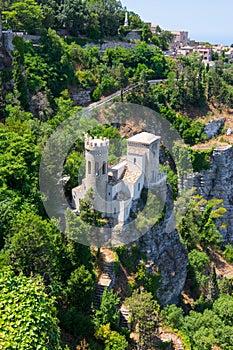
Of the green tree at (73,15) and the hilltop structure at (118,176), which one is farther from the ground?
the green tree at (73,15)

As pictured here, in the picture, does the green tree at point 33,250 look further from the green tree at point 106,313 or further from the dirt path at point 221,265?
the dirt path at point 221,265

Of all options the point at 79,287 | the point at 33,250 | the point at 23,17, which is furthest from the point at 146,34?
the point at 33,250

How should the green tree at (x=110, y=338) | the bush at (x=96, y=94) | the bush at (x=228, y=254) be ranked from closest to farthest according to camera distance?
1. the green tree at (x=110, y=338)
2. the bush at (x=228, y=254)
3. the bush at (x=96, y=94)

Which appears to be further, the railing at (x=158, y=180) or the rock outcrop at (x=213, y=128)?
the rock outcrop at (x=213, y=128)

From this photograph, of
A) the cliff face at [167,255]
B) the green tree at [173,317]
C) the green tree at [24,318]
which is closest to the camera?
the green tree at [24,318]

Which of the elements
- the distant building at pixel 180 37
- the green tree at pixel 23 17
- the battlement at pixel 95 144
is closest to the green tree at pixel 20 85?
the green tree at pixel 23 17

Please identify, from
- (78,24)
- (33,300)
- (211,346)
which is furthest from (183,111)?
(33,300)

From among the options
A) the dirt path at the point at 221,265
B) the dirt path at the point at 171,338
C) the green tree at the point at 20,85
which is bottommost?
the dirt path at the point at 221,265
